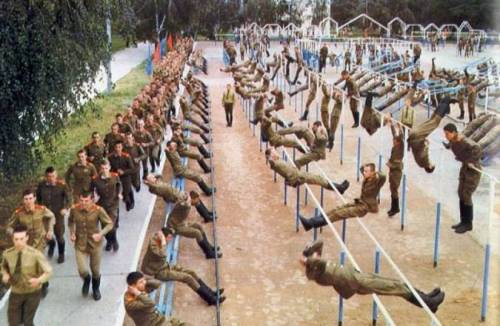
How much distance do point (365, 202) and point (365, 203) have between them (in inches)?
0.7

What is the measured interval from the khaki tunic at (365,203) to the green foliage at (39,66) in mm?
5003

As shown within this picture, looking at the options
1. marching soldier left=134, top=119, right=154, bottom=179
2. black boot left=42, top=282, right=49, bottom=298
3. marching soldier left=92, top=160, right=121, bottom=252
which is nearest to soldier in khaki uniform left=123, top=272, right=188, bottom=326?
black boot left=42, top=282, right=49, bottom=298

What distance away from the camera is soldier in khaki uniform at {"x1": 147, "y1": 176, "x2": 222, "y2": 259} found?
9.99m

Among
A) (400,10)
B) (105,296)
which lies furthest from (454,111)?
(400,10)

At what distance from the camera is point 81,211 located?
27.7 ft

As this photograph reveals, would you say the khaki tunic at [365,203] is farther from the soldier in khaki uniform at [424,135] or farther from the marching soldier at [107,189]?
the marching soldier at [107,189]

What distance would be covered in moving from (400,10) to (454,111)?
4537 centimetres

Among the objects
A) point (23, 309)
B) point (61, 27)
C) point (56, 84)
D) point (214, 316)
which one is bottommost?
point (214, 316)

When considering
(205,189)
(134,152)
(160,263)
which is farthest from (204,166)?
(160,263)

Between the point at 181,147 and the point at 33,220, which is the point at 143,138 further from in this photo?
the point at 33,220

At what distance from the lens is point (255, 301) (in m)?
9.20

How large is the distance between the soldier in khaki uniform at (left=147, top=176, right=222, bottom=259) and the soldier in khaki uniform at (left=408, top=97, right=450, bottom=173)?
4.17 meters

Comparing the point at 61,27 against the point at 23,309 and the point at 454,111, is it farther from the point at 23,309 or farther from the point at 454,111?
the point at 454,111

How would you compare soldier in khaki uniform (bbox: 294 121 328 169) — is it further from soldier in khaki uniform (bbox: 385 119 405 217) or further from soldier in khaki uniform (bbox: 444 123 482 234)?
soldier in khaki uniform (bbox: 444 123 482 234)
